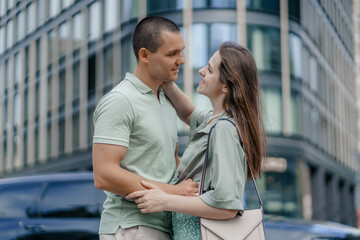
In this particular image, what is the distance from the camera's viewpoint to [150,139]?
285cm

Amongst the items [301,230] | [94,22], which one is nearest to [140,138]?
[301,230]

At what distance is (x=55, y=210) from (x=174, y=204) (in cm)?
432

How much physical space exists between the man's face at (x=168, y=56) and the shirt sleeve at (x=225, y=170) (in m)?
0.44

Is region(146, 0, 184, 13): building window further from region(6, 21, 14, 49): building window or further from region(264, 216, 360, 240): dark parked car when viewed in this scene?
region(264, 216, 360, 240): dark parked car

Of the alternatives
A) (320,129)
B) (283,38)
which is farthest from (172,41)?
(320,129)

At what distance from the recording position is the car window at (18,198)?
674 cm

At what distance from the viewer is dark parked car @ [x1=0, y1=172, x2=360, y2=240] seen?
259 inches

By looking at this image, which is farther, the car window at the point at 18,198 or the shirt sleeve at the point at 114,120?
the car window at the point at 18,198

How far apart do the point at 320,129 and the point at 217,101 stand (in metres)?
34.8

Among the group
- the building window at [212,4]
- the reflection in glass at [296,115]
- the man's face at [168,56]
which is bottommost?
the man's face at [168,56]

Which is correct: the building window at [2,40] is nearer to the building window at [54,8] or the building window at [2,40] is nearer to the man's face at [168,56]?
the building window at [54,8]

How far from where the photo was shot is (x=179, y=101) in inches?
134

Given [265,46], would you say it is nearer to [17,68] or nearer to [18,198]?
[17,68]

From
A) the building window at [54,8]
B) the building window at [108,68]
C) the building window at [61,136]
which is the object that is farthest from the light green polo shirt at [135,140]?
the building window at [54,8]
